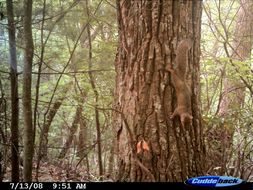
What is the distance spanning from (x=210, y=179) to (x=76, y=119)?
151 inches

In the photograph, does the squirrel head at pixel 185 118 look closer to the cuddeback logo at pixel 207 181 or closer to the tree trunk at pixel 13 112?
the cuddeback logo at pixel 207 181

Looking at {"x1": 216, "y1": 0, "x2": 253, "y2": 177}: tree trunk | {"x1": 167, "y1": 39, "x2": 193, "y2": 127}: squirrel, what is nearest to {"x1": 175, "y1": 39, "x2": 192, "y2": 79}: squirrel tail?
{"x1": 167, "y1": 39, "x2": 193, "y2": 127}: squirrel

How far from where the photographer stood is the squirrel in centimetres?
209

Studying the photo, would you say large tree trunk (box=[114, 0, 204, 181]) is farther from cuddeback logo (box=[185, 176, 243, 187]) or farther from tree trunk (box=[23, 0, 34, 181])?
tree trunk (box=[23, 0, 34, 181])

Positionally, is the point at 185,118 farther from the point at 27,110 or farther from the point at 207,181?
the point at 27,110

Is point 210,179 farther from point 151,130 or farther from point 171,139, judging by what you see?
point 151,130

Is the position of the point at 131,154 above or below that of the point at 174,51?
below

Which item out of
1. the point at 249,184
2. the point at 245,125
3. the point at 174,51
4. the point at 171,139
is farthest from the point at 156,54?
the point at 245,125

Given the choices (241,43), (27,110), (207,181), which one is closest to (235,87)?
(241,43)

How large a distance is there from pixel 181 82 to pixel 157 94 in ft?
0.57

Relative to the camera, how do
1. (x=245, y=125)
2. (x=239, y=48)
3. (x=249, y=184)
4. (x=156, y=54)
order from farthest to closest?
1. (x=239, y=48)
2. (x=245, y=125)
3. (x=249, y=184)
4. (x=156, y=54)

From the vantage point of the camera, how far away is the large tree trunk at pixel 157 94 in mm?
2102

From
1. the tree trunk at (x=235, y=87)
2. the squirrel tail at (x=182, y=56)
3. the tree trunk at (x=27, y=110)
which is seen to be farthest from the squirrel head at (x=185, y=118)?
the tree trunk at (x=27, y=110)

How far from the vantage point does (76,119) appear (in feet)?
18.7
